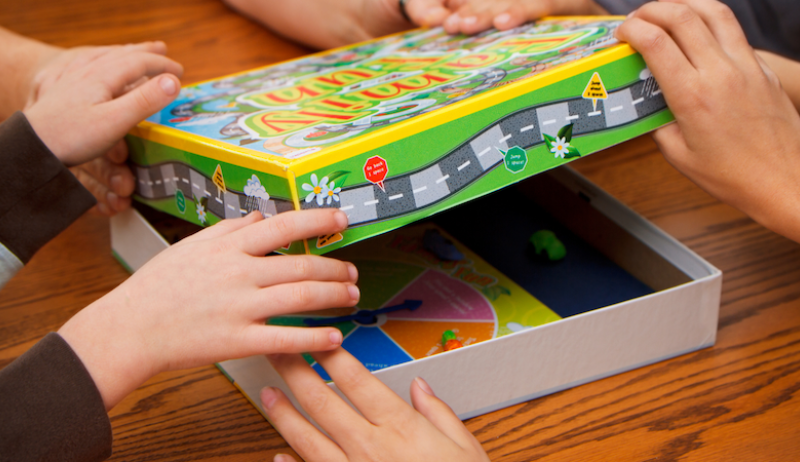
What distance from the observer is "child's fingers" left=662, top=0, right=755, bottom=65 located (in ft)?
1.77

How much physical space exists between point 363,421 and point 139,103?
0.36 metres

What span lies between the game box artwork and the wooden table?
0.15 m

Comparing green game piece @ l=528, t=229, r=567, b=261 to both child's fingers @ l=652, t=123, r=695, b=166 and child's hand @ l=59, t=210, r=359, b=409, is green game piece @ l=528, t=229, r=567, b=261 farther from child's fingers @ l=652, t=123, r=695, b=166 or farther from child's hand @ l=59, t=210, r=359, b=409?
child's hand @ l=59, t=210, r=359, b=409

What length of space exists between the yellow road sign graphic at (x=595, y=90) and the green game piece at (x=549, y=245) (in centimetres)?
20

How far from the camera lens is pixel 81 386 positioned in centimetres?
40

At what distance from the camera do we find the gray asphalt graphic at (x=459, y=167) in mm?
435

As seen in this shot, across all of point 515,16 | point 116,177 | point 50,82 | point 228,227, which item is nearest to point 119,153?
point 116,177

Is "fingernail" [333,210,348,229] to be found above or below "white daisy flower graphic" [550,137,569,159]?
below

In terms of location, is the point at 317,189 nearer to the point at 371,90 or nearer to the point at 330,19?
the point at 371,90

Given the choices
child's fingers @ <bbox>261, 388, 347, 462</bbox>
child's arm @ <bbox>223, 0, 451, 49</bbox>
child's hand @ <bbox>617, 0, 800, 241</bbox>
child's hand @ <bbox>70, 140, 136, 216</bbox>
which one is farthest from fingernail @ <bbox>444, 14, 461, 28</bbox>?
child's fingers @ <bbox>261, 388, 347, 462</bbox>

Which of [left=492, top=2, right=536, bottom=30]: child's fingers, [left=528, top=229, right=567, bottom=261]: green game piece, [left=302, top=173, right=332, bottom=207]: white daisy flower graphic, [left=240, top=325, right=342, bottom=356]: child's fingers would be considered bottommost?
[left=528, top=229, right=567, bottom=261]: green game piece

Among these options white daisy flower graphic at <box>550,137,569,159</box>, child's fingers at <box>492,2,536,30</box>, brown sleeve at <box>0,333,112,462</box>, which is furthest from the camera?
child's fingers at <box>492,2,536,30</box>

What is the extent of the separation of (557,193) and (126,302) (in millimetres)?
472

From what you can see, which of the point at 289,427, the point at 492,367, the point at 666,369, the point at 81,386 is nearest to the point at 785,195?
the point at 666,369
